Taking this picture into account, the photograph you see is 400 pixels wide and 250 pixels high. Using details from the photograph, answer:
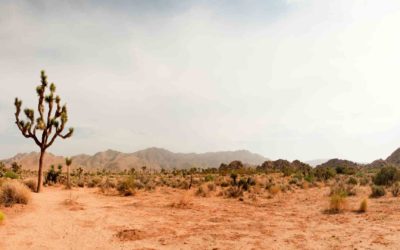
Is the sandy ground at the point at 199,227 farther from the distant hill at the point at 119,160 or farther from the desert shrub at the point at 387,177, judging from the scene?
the distant hill at the point at 119,160

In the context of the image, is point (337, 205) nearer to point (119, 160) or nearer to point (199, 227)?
point (199, 227)

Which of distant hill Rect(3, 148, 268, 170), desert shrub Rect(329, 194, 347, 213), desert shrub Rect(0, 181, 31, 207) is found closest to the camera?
desert shrub Rect(329, 194, 347, 213)

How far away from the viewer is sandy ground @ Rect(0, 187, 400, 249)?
892 cm

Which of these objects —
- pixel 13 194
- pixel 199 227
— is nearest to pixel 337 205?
pixel 199 227

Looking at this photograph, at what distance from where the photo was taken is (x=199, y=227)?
1105 centimetres

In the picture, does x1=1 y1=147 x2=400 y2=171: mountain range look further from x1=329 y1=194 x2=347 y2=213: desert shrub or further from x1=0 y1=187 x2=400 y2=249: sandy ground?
x1=329 y1=194 x2=347 y2=213: desert shrub

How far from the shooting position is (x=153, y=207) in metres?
15.7

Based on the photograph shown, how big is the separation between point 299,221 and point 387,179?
14779 millimetres

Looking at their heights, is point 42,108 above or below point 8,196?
above

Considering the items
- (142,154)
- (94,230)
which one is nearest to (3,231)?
(94,230)

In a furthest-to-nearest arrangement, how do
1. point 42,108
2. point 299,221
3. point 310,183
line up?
point 310,183 < point 42,108 < point 299,221

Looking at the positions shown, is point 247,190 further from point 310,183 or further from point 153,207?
point 153,207

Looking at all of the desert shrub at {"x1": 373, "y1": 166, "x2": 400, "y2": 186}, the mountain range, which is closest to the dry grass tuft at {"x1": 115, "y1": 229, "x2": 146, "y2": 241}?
the desert shrub at {"x1": 373, "y1": 166, "x2": 400, "y2": 186}

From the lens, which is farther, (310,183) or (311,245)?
(310,183)
